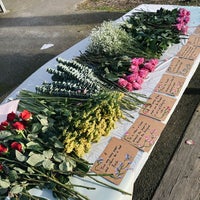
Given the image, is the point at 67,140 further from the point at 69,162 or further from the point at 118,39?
the point at 118,39

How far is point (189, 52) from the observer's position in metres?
3.04

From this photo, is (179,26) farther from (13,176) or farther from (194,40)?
(13,176)

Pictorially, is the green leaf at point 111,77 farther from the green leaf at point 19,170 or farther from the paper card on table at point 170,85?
the green leaf at point 19,170

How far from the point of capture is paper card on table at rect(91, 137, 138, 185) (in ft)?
6.20

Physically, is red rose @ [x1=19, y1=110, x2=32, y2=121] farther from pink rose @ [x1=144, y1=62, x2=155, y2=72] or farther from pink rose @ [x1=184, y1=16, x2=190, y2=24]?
pink rose @ [x1=184, y1=16, x2=190, y2=24]

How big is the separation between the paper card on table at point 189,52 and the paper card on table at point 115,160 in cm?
139

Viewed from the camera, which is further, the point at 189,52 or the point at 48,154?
the point at 189,52

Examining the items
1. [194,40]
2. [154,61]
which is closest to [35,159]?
[154,61]

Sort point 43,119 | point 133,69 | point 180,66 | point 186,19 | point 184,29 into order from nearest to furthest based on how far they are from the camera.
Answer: point 43,119 < point 133,69 < point 180,66 < point 184,29 < point 186,19

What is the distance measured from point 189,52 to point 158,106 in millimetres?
970

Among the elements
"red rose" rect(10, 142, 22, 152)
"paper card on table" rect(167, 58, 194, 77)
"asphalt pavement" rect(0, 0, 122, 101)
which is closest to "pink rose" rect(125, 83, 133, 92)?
"paper card on table" rect(167, 58, 194, 77)

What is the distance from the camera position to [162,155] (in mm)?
3174

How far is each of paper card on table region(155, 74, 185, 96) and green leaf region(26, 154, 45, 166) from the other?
1258 millimetres

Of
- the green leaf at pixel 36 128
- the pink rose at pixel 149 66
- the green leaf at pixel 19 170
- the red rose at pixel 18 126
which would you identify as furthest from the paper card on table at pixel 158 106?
the green leaf at pixel 19 170
